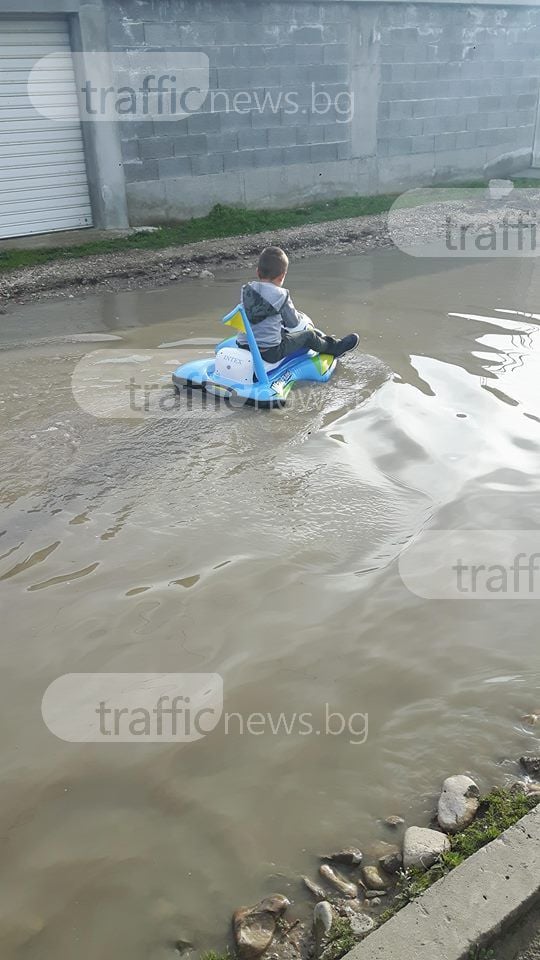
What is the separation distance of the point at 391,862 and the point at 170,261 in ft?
28.0

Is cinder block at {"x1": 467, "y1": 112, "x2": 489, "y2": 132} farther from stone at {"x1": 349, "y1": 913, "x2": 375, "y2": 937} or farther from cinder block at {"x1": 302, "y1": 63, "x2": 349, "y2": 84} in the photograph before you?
stone at {"x1": 349, "y1": 913, "x2": 375, "y2": 937}

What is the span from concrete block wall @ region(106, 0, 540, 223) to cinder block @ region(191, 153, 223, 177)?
21 mm

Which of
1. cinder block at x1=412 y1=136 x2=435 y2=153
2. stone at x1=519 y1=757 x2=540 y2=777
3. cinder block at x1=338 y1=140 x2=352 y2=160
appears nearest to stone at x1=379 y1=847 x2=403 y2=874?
stone at x1=519 y1=757 x2=540 y2=777

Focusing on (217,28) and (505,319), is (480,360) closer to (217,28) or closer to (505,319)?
(505,319)

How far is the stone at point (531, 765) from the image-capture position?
9.59 ft

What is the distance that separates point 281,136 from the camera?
40.1 ft

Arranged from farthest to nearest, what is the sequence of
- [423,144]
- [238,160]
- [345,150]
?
[423,144], [345,150], [238,160]

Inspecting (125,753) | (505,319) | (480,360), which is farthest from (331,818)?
(505,319)

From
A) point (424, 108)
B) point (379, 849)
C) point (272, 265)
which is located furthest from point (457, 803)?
point (424, 108)

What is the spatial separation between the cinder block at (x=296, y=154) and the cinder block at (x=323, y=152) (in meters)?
0.10

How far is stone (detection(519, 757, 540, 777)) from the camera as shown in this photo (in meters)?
2.92

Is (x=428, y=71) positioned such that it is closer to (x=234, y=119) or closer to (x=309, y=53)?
(x=309, y=53)

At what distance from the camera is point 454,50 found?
13938mm

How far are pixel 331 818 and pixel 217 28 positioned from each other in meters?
11.1
